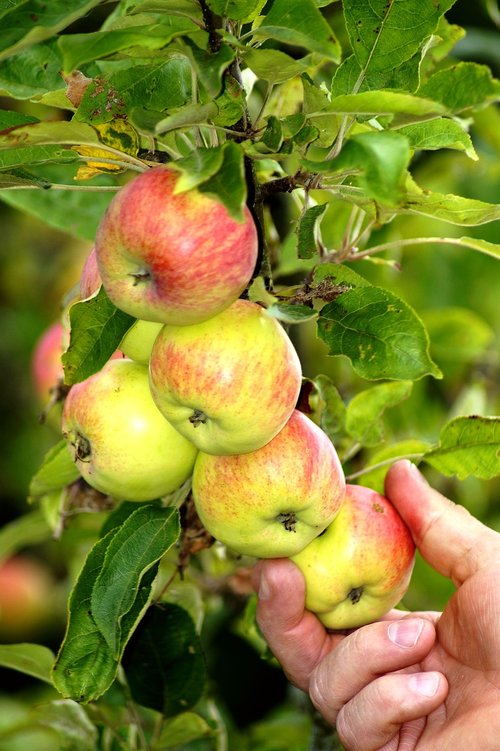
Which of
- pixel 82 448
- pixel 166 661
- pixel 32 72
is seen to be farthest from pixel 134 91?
pixel 166 661

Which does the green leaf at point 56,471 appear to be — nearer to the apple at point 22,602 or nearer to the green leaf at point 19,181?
the green leaf at point 19,181

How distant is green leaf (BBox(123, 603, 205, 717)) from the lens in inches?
47.9

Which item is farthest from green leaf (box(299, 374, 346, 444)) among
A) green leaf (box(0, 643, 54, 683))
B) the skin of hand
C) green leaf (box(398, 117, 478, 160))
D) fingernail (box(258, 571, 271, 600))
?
green leaf (box(0, 643, 54, 683))

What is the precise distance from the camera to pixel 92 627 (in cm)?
93

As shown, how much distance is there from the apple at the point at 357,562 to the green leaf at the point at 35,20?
650 millimetres

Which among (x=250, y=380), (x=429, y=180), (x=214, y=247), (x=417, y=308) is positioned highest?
(x=214, y=247)

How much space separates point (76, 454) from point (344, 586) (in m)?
0.37

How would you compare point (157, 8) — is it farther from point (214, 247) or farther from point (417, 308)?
point (417, 308)

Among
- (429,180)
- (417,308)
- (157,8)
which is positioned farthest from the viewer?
(417,308)

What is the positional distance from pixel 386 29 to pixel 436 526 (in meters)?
0.64

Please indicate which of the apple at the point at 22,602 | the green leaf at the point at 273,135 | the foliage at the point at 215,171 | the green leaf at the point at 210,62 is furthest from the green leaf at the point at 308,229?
the apple at the point at 22,602

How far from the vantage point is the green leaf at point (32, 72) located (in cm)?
85

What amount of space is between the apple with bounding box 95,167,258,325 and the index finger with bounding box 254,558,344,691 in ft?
1.22

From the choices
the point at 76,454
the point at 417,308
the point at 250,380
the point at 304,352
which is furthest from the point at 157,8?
the point at 417,308
